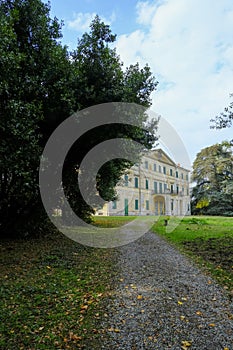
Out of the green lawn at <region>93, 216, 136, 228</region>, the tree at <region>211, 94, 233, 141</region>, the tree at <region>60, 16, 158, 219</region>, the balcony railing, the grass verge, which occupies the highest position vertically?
the tree at <region>60, 16, 158, 219</region>

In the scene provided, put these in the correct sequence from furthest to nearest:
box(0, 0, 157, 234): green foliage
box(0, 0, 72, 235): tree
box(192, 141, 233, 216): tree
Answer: box(192, 141, 233, 216): tree < box(0, 0, 157, 234): green foliage < box(0, 0, 72, 235): tree

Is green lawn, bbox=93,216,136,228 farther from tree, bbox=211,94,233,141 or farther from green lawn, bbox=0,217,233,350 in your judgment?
tree, bbox=211,94,233,141

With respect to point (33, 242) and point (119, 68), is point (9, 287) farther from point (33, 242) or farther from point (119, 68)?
point (119, 68)

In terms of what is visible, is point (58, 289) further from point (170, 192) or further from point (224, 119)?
point (170, 192)

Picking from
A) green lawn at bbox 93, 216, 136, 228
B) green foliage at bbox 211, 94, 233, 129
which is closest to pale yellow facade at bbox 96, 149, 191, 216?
green lawn at bbox 93, 216, 136, 228

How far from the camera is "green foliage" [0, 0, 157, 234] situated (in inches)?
226

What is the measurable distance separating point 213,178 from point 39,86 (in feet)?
98.8

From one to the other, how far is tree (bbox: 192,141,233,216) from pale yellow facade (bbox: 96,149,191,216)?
9.87 feet

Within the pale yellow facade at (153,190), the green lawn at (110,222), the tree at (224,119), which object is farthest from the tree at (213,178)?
the tree at (224,119)

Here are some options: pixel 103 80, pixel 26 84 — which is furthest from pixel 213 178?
pixel 26 84

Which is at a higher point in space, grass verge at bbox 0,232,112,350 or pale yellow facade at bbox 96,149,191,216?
pale yellow facade at bbox 96,149,191,216

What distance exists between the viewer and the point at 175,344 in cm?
243

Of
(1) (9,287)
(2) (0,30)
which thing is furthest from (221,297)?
(2) (0,30)

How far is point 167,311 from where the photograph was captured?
10.4ft
